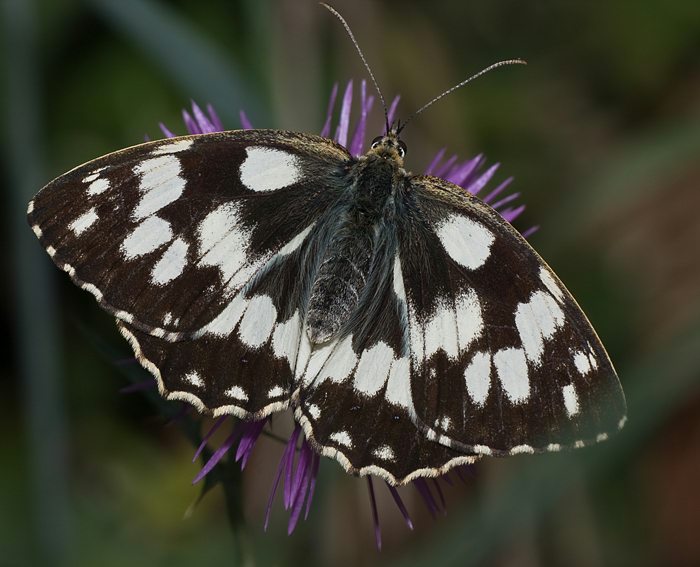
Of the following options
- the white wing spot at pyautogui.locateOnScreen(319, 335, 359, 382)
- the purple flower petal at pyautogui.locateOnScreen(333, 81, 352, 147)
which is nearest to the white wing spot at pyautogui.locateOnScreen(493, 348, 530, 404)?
the white wing spot at pyautogui.locateOnScreen(319, 335, 359, 382)

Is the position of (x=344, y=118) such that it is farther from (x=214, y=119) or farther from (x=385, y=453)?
(x=385, y=453)

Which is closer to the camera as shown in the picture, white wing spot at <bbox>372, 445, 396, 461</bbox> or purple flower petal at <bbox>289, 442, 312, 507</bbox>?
white wing spot at <bbox>372, 445, 396, 461</bbox>

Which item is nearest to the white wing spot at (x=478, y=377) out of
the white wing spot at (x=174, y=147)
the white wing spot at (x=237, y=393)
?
the white wing spot at (x=237, y=393)

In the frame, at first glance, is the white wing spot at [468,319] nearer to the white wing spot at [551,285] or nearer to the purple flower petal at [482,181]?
the white wing spot at [551,285]

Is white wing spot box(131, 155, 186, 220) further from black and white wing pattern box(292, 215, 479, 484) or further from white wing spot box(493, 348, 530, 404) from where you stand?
white wing spot box(493, 348, 530, 404)

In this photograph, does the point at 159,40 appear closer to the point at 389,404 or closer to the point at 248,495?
the point at 389,404

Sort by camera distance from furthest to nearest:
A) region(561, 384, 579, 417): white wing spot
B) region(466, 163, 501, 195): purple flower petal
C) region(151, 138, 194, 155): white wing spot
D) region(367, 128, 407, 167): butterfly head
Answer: region(466, 163, 501, 195): purple flower petal, region(367, 128, 407, 167): butterfly head, region(151, 138, 194, 155): white wing spot, region(561, 384, 579, 417): white wing spot

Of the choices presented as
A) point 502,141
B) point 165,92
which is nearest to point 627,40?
point 502,141
